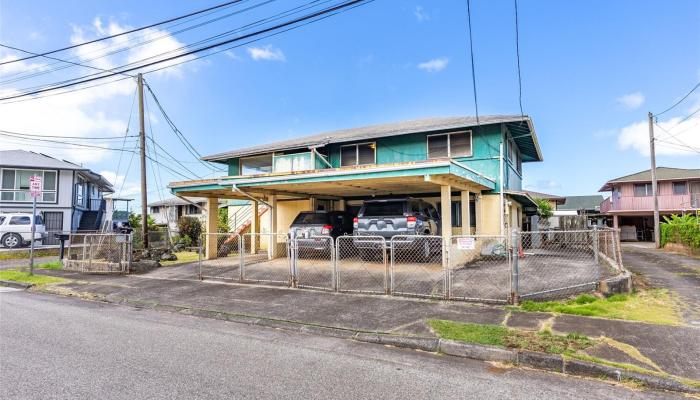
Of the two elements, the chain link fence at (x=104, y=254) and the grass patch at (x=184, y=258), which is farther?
the grass patch at (x=184, y=258)

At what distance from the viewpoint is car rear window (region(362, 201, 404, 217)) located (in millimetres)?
11419

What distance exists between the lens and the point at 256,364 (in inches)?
177

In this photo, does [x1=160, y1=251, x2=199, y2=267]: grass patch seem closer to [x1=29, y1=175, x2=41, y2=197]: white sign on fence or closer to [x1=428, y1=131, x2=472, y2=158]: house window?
[x1=29, y1=175, x2=41, y2=197]: white sign on fence

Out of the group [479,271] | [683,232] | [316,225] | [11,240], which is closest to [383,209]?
[316,225]

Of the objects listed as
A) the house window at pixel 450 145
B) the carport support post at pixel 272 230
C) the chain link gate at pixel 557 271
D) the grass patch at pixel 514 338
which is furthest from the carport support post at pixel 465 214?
the grass patch at pixel 514 338

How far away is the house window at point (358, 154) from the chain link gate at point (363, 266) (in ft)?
16.2

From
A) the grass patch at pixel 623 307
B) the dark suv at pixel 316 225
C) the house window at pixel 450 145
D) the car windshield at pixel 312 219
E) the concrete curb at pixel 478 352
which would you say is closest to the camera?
the concrete curb at pixel 478 352

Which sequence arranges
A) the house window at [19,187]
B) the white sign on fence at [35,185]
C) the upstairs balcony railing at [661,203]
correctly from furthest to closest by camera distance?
the upstairs balcony railing at [661,203] < the house window at [19,187] < the white sign on fence at [35,185]

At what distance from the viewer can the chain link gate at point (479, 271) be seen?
751 cm

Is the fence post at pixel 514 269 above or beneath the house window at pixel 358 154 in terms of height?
beneath

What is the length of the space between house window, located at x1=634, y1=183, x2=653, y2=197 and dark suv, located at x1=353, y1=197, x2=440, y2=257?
28.7m

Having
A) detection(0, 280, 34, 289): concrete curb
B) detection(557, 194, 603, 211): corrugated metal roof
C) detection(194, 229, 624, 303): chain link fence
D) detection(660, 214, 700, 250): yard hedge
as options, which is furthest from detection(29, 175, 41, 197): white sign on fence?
detection(557, 194, 603, 211): corrugated metal roof

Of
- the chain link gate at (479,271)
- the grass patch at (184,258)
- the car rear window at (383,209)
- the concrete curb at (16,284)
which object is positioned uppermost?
the car rear window at (383,209)

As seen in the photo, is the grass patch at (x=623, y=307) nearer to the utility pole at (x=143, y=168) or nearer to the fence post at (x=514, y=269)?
the fence post at (x=514, y=269)
